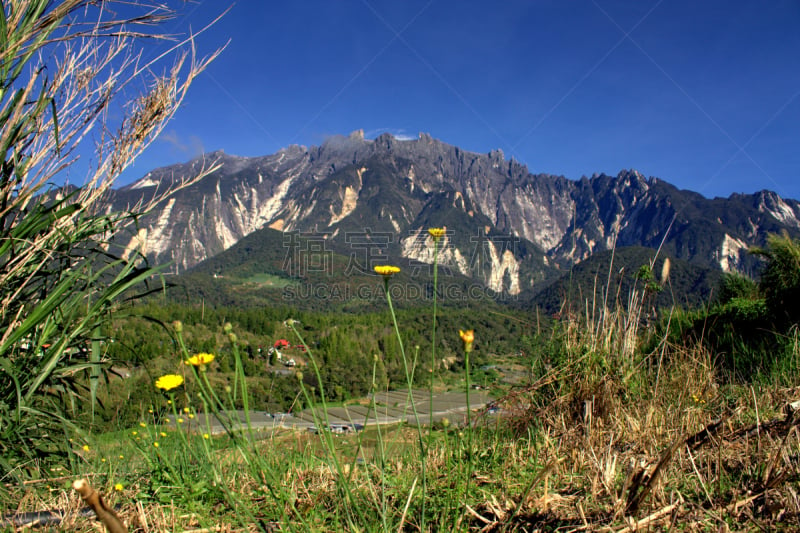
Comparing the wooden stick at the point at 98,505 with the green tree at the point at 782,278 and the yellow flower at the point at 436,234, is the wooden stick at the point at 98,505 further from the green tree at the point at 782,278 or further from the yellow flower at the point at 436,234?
the green tree at the point at 782,278

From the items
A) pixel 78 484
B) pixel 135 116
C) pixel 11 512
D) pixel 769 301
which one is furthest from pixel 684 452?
pixel 769 301

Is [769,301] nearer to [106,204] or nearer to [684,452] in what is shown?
→ [684,452]

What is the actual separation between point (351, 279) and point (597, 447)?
17046 centimetres

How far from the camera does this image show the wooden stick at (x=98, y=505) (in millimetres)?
690

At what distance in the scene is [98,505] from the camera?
0.73 m

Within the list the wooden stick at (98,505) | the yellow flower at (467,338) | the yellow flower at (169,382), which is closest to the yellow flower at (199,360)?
the yellow flower at (169,382)

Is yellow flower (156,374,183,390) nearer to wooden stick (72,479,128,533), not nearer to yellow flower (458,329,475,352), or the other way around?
wooden stick (72,479,128,533)

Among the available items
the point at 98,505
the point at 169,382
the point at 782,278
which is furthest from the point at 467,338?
the point at 782,278

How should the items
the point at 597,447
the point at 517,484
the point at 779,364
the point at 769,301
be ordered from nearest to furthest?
the point at 517,484
the point at 597,447
the point at 779,364
the point at 769,301

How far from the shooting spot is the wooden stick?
0.69 m

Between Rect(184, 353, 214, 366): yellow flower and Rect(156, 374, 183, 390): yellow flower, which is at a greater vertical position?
Rect(184, 353, 214, 366): yellow flower

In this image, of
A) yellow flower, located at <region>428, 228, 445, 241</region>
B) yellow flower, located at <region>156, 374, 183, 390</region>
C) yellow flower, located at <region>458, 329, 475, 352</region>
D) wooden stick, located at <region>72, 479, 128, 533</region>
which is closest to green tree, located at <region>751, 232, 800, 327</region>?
yellow flower, located at <region>428, 228, 445, 241</region>

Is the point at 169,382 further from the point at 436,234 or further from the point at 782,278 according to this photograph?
the point at 782,278

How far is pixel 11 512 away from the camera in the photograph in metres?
1.88
